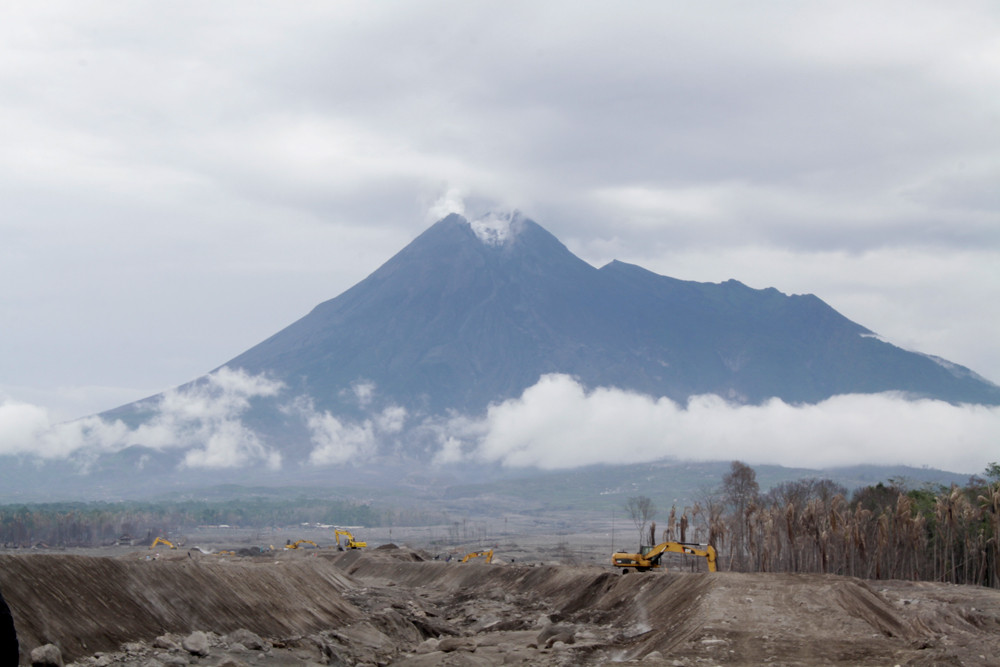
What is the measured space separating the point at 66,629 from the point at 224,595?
1142 centimetres

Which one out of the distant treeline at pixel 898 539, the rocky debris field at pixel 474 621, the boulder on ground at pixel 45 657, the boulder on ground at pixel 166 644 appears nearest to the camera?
the boulder on ground at pixel 45 657

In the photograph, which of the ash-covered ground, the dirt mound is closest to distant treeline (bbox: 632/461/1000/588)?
the ash-covered ground

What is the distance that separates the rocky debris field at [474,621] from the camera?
3055 cm

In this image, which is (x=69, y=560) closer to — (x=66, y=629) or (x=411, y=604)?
(x=66, y=629)

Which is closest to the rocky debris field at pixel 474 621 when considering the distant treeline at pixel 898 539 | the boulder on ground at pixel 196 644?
the boulder on ground at pixel 196 644

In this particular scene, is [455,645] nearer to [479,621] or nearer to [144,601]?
[479,621]

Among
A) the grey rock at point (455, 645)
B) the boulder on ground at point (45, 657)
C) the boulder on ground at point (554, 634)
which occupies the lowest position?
the grey rock at point (455, 645)

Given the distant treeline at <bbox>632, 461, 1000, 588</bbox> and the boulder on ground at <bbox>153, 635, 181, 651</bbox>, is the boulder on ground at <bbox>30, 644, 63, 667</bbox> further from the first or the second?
the distant treeline at <bbox>632, 461, 1000, 588</bbox>

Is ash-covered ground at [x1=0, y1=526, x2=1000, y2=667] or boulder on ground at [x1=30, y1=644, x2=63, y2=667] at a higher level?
boulder on ground at [x1=30, y1=644, x2=63, y2=667]

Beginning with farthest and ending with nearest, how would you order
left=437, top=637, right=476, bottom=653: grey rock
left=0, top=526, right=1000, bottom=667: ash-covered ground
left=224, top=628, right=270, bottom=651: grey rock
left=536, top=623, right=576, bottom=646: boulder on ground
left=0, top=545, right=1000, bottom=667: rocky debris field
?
left=536, top=623, right=576, bottom=646: boulder on ground
left=437, top=637, right=476, bottom=653: grey rock
left=224, top=628, right=270, bottom=651: grey rock
left=0, top=526, right=1000, bottom=667: ash-covered ground
left=0, top=545, right=1000, bottom=667: rocky debris field

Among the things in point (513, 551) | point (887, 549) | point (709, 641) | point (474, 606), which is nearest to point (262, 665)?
point (709, 641)

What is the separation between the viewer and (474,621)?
53.6m

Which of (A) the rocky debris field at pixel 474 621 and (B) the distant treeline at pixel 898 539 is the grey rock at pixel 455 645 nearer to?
(A) the rocky debris field at pixel 474 621

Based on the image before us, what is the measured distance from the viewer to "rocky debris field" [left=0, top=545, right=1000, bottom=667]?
30547 millimetres
